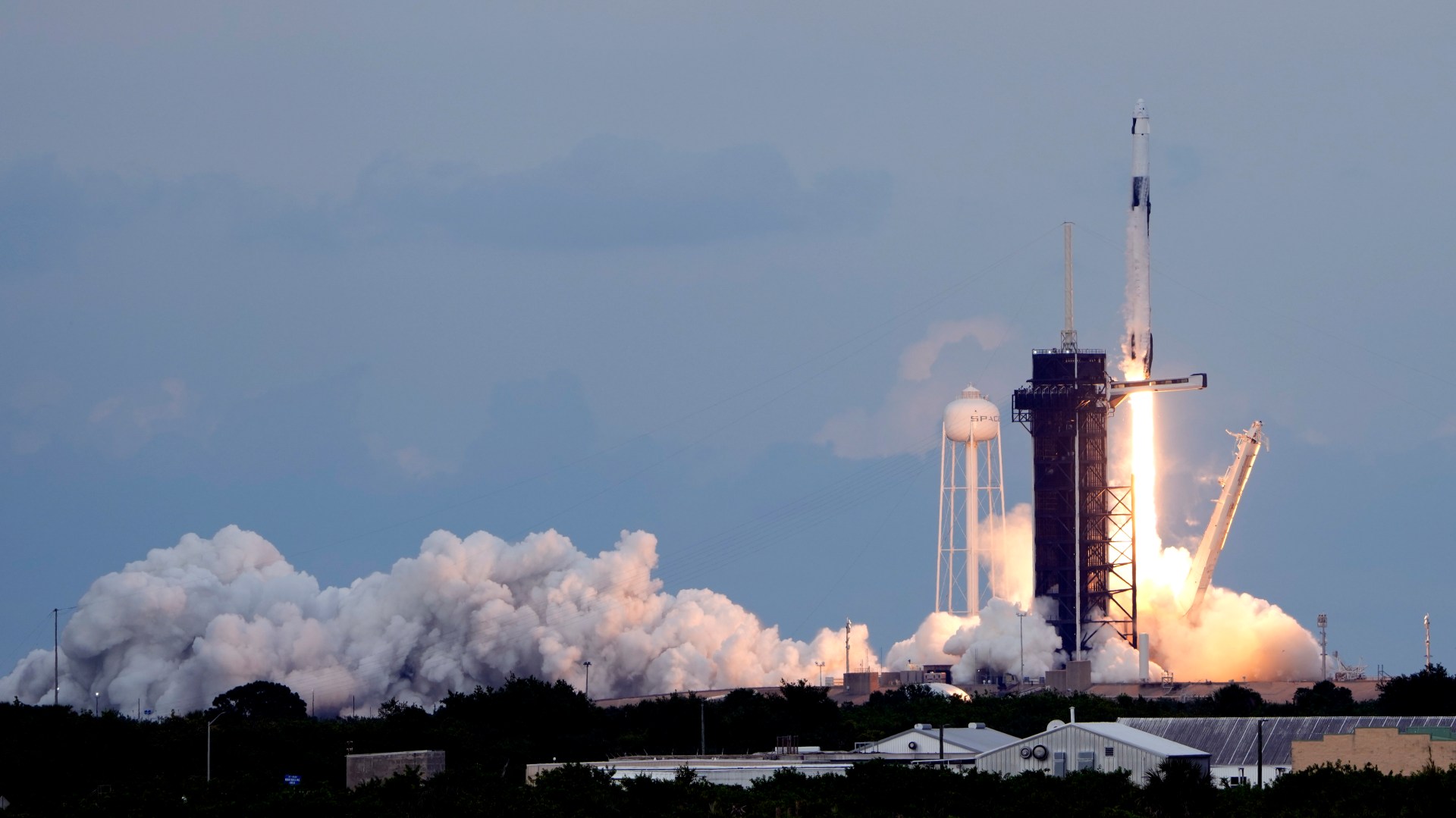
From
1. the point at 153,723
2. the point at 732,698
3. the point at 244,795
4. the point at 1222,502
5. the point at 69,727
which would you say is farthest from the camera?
the point at 1222,502

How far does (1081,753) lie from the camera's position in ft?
208

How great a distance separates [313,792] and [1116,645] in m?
56.6

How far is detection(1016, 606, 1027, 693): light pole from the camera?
106562 mm

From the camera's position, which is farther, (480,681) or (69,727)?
(480,681)

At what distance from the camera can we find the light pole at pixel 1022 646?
106562mm

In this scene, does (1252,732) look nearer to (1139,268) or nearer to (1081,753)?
(1081,753)

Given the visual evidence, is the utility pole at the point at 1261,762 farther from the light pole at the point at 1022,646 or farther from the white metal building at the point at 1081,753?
the light pole at the point at 1022,646

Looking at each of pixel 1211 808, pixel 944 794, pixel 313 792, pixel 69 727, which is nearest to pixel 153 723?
pixel 69 727

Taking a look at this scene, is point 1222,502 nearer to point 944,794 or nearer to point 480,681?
point 480,681

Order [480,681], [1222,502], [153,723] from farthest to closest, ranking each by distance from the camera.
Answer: [480,681]
[1222,502]
[153,723]

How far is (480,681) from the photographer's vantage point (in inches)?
4557

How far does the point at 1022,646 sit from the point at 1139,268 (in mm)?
18883

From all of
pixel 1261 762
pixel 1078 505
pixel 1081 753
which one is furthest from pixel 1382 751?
pixel 1078 505

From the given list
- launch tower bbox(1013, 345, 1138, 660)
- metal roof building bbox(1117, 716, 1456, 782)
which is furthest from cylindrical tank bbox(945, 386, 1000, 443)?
metal roof building bbox(1117, 716, 1456, 782)
